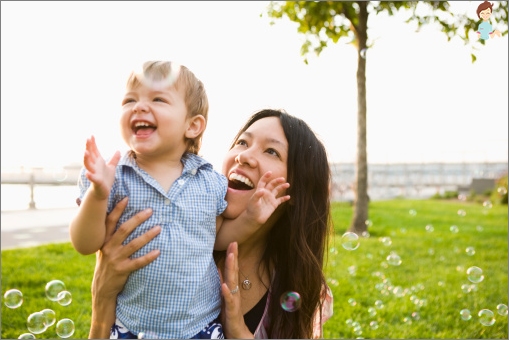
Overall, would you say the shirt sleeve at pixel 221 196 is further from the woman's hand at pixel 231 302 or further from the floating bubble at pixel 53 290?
the floating bubble at pixel 53 290

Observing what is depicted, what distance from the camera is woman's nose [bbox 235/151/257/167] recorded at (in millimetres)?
2074

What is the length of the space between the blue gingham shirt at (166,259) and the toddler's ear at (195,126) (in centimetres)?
18

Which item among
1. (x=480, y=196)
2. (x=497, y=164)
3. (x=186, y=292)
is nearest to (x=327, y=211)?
(x=186, y=292)

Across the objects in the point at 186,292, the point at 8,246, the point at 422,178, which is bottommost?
the point at 422,178

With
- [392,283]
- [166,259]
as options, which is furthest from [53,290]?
[392,283]

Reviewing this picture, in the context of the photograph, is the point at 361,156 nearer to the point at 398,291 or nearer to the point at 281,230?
the point at 398,291

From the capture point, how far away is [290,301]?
223 centimetres

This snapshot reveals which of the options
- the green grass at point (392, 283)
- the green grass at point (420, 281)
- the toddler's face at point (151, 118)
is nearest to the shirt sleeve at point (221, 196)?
the toddler's face at point (151, 118)

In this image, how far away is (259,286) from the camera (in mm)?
2281

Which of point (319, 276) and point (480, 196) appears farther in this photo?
point (480, 196)

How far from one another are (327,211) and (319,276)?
0.95ft

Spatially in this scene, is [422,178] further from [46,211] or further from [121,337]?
[121,337]

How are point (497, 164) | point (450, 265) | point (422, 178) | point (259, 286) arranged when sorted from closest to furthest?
point (259, 286)
point (450, 265)
point (497, 164)
point (422, 178)

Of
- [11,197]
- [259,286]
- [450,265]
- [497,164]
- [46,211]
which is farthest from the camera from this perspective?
[497,164]
